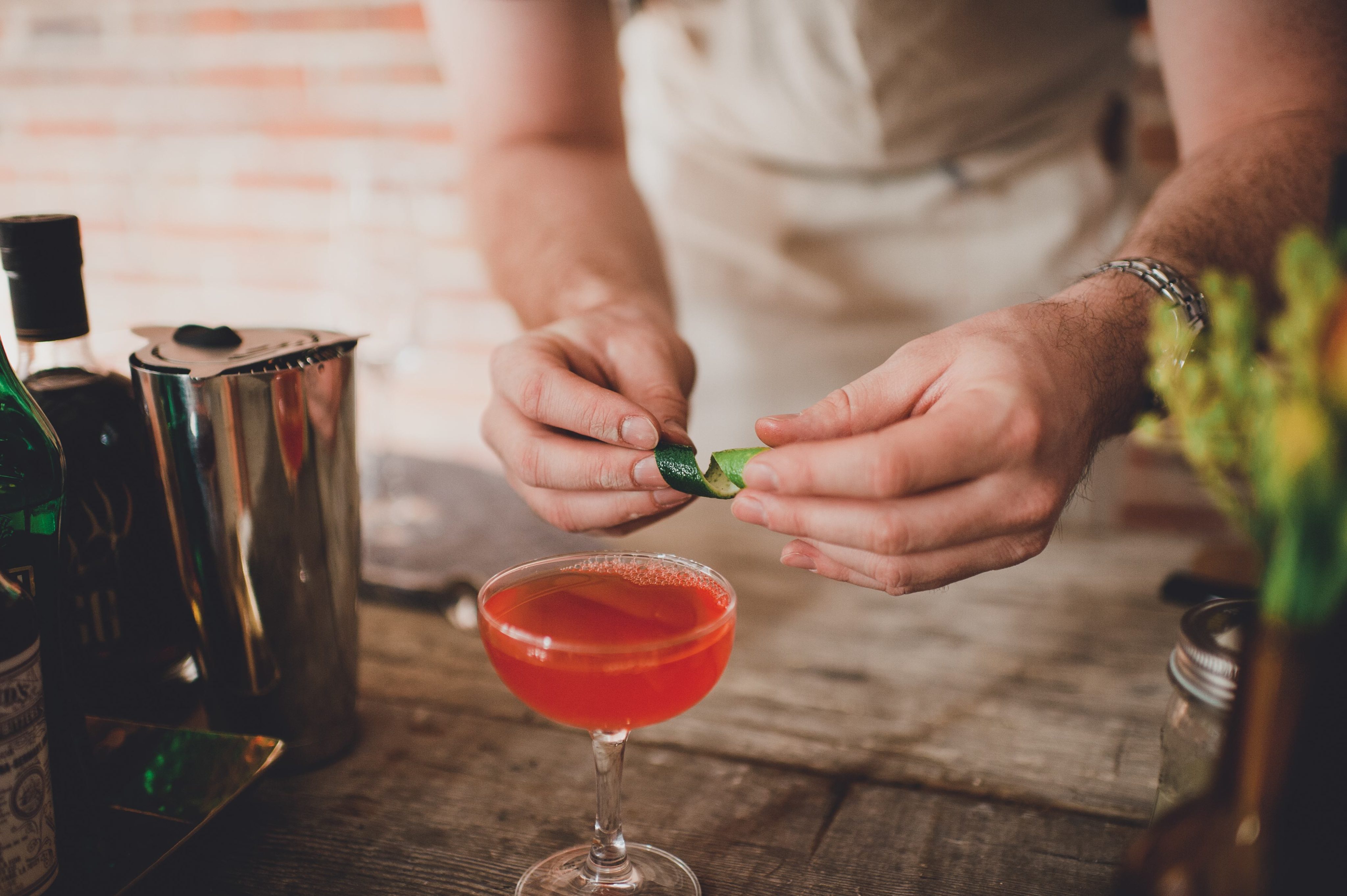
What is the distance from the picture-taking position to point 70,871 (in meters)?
0.69

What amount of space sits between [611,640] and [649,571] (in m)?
0.13

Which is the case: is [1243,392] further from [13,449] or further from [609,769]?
[13,449]

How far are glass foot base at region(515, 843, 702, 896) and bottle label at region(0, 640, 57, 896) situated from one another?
33 centimetres

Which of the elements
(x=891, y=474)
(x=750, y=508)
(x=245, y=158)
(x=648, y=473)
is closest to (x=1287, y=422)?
(x=891, y=474)

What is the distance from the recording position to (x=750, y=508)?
2.46ft

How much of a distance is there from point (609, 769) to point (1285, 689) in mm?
492

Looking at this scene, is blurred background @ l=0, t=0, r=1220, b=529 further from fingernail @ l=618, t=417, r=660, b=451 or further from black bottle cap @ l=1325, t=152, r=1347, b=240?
black bottle cap @ l=1325, t=152, r=1347, b=240

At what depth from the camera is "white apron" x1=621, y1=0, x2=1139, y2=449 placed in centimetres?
158

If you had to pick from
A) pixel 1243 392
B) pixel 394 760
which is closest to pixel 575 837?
pixel 394 760

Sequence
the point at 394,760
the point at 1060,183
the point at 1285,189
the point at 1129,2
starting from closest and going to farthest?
the point at 394,760
the point at 1285,189
the point at 1129,2
the point at 1060,183

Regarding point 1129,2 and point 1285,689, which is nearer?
point 1285,689

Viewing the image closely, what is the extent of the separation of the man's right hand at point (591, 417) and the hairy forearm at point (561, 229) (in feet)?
0.70

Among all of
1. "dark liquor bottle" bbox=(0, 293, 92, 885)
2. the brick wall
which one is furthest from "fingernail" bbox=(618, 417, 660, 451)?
the brick wall

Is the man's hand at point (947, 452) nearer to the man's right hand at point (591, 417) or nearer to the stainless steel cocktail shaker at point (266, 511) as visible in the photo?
the man's right hand at point (591, 417)
